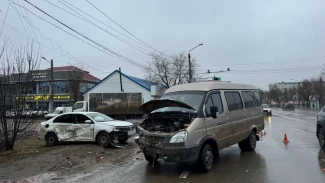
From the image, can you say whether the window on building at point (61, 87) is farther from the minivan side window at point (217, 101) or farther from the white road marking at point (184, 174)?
the white road marking at point (184, 174)

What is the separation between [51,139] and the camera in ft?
42.8

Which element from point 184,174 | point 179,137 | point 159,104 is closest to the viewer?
point 179,137

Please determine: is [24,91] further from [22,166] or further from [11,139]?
[22,166]

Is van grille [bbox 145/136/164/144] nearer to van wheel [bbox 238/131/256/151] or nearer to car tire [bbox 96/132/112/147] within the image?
van wheel [bbox 238/131/256/151]

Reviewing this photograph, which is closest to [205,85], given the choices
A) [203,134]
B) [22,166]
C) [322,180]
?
[203,134]

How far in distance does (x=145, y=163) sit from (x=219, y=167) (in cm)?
226

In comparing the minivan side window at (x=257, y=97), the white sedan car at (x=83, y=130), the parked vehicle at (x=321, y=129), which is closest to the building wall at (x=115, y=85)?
the white sedan car at (x=83, y=130)

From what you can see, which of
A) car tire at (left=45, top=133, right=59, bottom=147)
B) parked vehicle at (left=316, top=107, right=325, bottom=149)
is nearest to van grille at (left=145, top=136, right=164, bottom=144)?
parked vehicle at (left=316, top=107, right=325, bottom=149)

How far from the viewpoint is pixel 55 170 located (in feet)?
27.1

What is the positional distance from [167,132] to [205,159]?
1.16 m

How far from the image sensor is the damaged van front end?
6727 millimetres

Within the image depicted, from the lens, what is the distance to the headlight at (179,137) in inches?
265

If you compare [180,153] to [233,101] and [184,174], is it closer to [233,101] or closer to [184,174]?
[184,174]

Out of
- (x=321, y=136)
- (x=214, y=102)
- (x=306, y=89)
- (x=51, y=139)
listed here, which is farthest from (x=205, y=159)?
(x=306, y=89)
